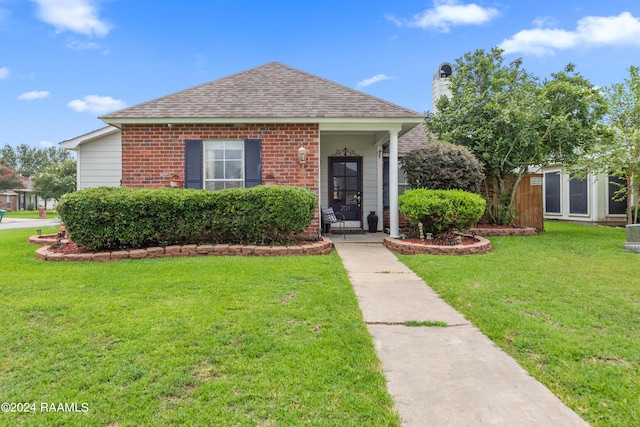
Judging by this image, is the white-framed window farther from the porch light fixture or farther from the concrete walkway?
the concrete walkway

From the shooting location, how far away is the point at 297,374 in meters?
2.45

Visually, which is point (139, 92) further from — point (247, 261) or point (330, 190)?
point (247, 261)

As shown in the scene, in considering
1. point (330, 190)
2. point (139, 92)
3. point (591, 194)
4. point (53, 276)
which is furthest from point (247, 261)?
point (139, 92)

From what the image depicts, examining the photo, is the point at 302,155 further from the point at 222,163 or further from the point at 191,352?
the point at 191,352

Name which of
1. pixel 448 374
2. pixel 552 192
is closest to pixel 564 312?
pixel 448 374

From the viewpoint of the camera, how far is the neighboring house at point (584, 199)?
539 inches

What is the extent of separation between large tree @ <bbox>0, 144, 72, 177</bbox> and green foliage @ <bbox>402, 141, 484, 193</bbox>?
7566 cm

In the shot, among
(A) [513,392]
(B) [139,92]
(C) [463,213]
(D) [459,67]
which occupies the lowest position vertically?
(A) [513,392]

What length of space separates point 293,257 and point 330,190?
14.9ft

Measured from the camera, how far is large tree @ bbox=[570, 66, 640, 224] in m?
8.71

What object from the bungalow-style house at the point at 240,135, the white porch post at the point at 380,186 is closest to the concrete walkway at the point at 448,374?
the bungalow-style house at the point at 240,135

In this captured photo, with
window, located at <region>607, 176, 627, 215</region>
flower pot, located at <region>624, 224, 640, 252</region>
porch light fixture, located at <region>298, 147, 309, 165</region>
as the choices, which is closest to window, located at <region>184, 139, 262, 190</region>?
porch light fixture, located at <region>298, 147, 309, 165</region>

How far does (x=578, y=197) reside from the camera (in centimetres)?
1462

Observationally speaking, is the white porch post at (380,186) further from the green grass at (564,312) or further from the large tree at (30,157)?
the large tree at (30,157)
